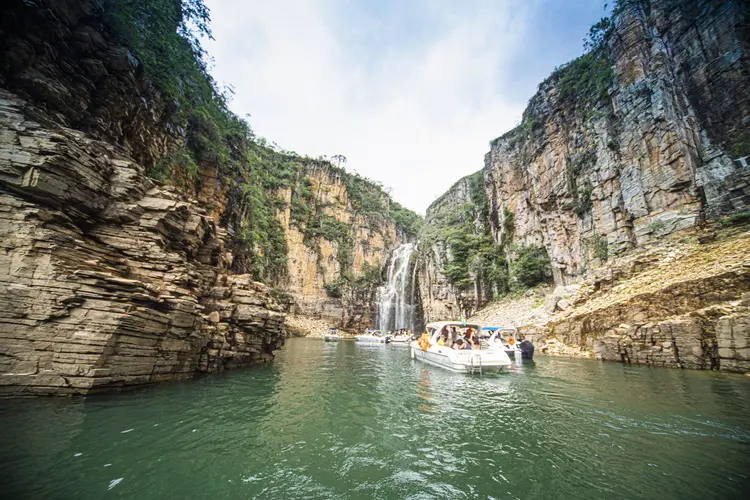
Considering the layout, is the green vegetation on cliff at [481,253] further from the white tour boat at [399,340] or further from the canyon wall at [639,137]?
the white tour boat at [399,340]

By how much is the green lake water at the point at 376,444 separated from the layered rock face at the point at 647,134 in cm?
1604

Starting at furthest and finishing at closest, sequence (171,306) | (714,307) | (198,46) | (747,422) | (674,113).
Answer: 1. (674,113)
2. (198,46)
3. (714,307)
4. (171,306)
5. (747,422)

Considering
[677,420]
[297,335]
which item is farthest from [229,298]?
[297,335]

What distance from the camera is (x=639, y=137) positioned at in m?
22.4

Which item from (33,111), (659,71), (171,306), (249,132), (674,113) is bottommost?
(171,306)

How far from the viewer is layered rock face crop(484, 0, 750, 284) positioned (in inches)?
759

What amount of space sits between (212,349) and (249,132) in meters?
36.8

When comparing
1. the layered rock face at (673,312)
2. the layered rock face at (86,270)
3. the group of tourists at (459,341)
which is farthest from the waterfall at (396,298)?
the layered rock face at (86,270)

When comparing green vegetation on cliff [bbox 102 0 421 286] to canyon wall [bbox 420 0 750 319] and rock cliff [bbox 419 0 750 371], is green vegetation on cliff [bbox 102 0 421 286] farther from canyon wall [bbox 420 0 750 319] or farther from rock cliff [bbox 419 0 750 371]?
canyon wall [bbox 420 0 750 319]

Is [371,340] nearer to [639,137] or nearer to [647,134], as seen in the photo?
[639,137]

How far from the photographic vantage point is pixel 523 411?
7.39m

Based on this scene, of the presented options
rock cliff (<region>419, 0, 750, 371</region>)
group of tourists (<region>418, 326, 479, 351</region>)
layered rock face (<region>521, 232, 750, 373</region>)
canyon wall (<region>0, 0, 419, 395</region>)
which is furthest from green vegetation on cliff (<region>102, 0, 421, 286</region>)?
rock cliff (<region>419, 0, 750, 371</region>)

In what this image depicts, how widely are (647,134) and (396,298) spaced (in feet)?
112

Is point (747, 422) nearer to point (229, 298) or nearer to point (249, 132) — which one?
point (229, 298)
